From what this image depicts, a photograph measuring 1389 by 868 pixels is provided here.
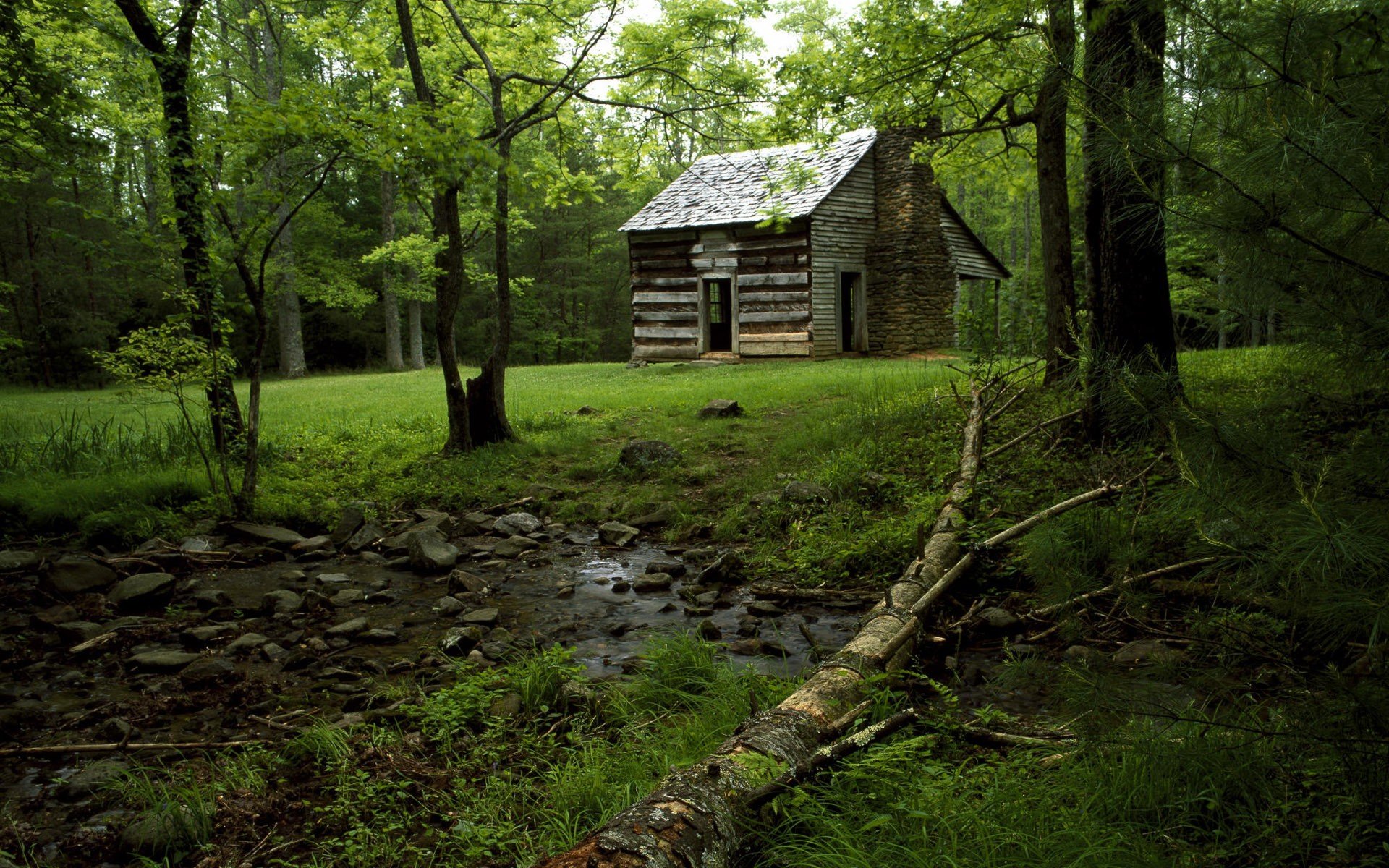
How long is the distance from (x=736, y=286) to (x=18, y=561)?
1641 cm

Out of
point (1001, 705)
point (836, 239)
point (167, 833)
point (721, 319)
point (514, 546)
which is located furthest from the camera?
point (721, 319)

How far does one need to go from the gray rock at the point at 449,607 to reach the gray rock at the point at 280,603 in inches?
36.9

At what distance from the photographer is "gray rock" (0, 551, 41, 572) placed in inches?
223

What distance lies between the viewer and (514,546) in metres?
6.76

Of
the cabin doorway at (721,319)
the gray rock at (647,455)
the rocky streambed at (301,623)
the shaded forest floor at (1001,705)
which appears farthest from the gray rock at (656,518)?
the cabin doorway at (721,319)

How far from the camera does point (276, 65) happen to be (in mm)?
25281

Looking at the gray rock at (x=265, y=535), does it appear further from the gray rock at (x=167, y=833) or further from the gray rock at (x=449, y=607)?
the gray rock at (x=167, y=833)

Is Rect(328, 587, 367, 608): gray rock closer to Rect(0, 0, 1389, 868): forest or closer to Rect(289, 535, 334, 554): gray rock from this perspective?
Rect(0, 0, 1389, 868): forest

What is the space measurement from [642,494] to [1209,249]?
609 cm

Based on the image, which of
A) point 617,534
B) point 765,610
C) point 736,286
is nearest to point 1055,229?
point 617,534

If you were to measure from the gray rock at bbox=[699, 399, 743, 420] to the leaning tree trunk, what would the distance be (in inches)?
258

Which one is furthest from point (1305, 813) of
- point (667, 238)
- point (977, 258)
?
point (977, 258)

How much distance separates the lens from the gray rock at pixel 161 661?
4.33 meters

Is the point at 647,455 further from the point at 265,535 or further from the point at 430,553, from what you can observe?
the point at 265,535
